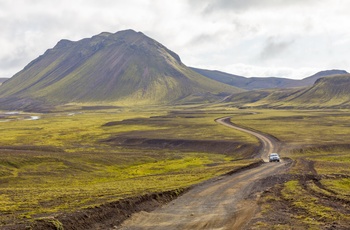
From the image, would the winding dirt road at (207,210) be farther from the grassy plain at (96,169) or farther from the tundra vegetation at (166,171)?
the grassy plain at (96,169)

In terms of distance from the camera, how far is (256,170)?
62.2 metres

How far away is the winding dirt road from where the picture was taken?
3198 centimetres

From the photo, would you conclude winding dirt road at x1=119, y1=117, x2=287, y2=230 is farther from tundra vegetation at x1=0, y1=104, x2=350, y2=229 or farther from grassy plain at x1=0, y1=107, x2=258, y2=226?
grassy plain at x1=0, y1=107, x2=258, y2=226

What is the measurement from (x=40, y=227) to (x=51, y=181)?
3810cm

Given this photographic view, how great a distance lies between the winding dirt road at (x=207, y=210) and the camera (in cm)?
3198

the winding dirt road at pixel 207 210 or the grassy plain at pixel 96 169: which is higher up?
the winding dirt road at pixel 207 210

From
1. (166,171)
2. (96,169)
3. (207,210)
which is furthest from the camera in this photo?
(96,169)

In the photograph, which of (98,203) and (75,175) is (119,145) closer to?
(75,175)

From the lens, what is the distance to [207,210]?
36375 mm

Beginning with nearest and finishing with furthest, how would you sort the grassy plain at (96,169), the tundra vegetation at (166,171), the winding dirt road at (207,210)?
the winding dirt road at (207,210) < the tundra vegetation at (166,171) < the grassy plain at (96,169)

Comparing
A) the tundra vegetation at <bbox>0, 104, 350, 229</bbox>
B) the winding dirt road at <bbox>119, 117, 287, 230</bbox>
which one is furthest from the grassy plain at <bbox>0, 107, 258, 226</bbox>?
the winding dirt road at <bbox>119, 117, 287, 230</bbox>

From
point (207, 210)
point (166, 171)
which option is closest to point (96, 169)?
point (166, 171)

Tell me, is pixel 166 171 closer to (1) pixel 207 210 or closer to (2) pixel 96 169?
(2) pixel 96 169

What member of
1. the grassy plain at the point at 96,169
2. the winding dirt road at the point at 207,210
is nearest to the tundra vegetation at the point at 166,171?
the grassy plain at the point at 96,169
